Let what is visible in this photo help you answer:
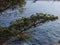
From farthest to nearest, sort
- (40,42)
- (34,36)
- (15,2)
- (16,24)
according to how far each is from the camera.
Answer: (34,36) → (40,42) → (16,24) → (15,2)

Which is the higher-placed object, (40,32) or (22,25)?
(22,25)

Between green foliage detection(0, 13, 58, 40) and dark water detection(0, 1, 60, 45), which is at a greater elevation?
green foliage detection(0, 13, 58, 40)

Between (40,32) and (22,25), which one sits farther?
(40,32)

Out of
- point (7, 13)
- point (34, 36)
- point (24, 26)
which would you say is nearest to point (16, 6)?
point (7, 13)

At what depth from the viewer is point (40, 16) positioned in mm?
10531

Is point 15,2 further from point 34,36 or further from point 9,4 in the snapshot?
point 34,36

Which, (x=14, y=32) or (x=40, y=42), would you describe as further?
(x=40, y=42)

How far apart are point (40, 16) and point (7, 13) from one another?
2.04m

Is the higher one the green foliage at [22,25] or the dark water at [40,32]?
the green foliage at [22,25]

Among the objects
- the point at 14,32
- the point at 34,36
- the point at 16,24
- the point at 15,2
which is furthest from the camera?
the point at 34,36

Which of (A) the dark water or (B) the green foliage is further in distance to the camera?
(A) the dark water

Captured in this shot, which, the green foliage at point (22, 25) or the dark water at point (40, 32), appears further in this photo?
the dark water at point (40, 32)

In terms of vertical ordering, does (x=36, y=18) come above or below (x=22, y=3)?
below

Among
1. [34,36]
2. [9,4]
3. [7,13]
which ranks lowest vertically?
[34,36]
